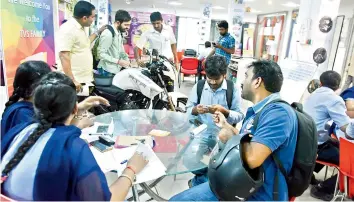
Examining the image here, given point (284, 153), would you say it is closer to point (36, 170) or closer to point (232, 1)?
point (36, 170)

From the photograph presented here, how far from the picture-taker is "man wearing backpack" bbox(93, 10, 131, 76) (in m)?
3.41

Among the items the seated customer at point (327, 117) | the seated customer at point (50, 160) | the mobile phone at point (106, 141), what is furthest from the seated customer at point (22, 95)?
the seated customer at point (327, 117)

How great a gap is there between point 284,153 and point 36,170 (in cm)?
106

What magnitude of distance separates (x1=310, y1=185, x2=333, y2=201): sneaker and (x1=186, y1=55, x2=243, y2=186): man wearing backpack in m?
1.10

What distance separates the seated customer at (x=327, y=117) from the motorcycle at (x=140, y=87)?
62.6 inches

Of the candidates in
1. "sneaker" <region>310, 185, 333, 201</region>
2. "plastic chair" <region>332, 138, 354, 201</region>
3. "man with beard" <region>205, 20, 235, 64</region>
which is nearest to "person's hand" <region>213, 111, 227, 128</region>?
"plastic chair" <region>332, 138, 354, 201</region>

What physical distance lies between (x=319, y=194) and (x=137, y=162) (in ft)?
6.99

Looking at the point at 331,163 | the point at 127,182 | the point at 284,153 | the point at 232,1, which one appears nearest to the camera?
the point at 127,182

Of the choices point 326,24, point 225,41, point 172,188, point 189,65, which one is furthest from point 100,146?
point 189,65

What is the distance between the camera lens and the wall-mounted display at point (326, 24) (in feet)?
11.6

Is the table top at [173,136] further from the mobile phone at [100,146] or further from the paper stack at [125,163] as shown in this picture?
the mobile phone at [100,146]

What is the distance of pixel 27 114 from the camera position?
131 centimetres

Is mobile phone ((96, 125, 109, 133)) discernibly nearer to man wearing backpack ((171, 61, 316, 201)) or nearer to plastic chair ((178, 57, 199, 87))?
man wearing backpack ((171, 61, 316, 201))

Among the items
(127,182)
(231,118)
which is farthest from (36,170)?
(231,118)
